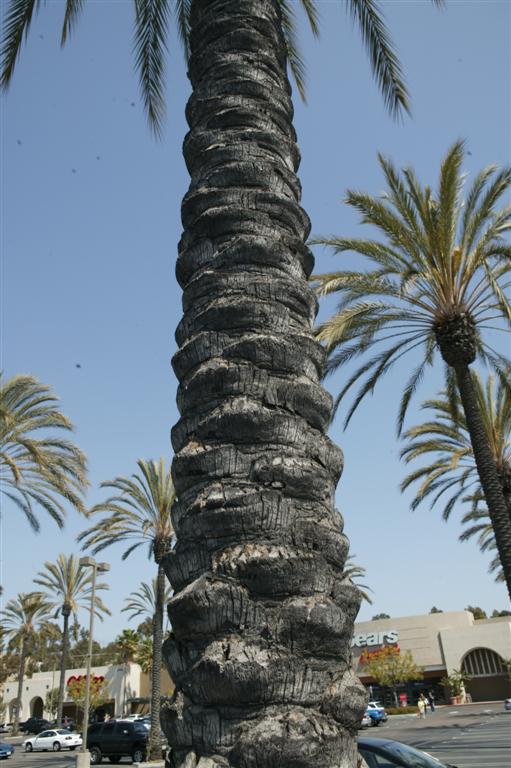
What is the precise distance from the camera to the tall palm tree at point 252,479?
76.9 inches

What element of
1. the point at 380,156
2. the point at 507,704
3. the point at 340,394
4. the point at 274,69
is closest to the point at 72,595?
the point at 507,704

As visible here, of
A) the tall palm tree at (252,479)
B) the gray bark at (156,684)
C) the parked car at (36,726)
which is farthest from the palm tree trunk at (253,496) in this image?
the parked car at (36,726)

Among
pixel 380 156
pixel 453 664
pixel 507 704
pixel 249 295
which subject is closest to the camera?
pixel 249 295

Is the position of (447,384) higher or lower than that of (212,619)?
higher

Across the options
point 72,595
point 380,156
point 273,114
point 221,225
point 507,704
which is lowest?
point 507,704

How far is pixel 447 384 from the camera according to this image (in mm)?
18250

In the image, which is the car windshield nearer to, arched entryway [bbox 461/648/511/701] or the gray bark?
the gray bark

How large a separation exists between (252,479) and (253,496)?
93 mm

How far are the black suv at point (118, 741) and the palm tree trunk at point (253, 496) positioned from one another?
90.0ft

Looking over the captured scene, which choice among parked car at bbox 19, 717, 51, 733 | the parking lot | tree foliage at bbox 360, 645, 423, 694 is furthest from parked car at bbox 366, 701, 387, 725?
parked car at bbox 19, 717, 51, 733

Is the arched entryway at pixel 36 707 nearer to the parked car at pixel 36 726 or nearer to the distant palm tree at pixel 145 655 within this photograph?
the parked car at pixel 36 726

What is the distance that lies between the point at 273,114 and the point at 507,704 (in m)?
40.1

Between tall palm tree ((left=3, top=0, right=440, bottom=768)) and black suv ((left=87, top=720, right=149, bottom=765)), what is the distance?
27.4 metres

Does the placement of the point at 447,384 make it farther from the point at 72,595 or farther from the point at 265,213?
the point at 72,595
